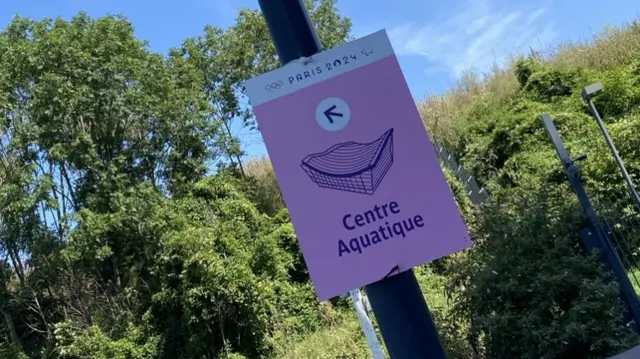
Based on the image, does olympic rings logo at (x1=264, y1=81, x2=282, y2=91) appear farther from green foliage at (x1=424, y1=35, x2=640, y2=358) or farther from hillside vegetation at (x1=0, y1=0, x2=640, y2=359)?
hillside vegetation at (x1=0, y1=0, x2=640, y2=359)

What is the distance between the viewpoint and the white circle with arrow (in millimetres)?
1674

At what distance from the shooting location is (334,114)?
1676 mm

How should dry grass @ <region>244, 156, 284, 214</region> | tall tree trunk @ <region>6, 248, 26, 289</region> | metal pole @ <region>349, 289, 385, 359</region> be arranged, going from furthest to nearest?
dry grass @ <region>244, 156, 284, 214</region>, tall tree trunk @ <region>6, 248, 26, 289</region>, metal pole @ <region>349, 289, 385, 359</region>

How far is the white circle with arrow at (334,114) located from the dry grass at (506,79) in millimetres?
15874

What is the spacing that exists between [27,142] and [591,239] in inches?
469

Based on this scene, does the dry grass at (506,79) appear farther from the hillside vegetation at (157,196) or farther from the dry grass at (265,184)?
the dry grass at (265,184)

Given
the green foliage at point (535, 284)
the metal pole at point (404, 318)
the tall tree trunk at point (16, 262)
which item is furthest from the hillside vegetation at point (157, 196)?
the metal pole at point (404, 318)

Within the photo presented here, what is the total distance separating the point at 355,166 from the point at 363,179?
0.14ft

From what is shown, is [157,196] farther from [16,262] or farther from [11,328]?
[11,328]

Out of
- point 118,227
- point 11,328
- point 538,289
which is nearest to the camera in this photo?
point 538,289

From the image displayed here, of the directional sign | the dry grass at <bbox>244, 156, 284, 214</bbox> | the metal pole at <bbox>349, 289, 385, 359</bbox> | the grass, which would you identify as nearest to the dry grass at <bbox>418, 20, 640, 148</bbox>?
the grass

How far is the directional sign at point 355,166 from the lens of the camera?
5.29ft

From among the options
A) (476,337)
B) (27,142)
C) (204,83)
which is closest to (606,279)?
(476,337)

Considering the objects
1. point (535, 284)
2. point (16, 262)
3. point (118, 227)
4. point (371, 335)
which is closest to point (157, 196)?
point (118, 227)
